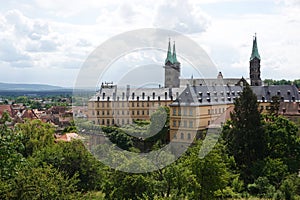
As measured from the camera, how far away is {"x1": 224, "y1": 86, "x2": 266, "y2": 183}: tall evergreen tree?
26.6 metres

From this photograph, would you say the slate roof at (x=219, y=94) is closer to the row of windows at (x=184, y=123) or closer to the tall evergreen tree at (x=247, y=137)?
the row of windows at (x=184, y=123)

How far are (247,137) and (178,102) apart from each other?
1295 centimetres

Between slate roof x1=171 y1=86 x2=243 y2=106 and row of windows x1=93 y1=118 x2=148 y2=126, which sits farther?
row of windows x1=93 y1=118 x2=148 y2=126

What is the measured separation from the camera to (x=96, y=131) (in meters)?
35.8

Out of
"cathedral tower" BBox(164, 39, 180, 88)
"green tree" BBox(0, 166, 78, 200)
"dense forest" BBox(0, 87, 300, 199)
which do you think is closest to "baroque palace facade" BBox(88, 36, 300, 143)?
"cathedral tower" BBox(164, 39, 180, 88)

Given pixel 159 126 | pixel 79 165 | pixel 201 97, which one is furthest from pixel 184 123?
pixel 79 165

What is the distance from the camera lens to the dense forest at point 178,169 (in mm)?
13188

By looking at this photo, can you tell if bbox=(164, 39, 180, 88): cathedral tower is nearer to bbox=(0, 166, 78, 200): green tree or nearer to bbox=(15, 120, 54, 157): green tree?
bbox=(15, 120, 54, 157): green tree

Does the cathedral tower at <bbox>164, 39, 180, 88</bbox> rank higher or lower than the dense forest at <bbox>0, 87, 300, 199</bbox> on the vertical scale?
higher

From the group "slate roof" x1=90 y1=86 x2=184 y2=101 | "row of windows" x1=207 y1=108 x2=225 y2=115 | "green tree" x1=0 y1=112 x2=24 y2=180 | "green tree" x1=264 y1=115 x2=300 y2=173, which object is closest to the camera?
"green tree" x1=0 y1=112 x2=24 y2=180

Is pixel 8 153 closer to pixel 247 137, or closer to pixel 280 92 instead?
pixel 247 137

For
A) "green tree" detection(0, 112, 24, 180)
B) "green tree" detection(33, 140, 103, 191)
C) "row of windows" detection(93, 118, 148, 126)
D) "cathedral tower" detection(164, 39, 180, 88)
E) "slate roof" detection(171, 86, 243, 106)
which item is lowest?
"green tree" detection(33, 140, 103, 191)

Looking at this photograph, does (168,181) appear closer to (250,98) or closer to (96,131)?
(250,98)

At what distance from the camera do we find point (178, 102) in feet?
128
